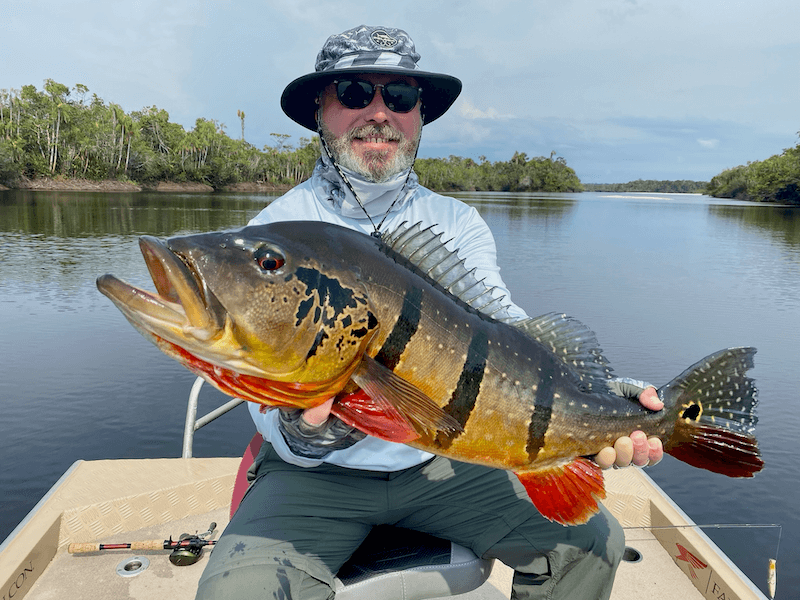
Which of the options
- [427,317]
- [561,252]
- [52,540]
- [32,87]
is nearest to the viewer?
[427,317]

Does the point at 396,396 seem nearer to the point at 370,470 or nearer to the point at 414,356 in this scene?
the point at 414,356

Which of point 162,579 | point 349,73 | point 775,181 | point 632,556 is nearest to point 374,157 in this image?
point 349,73

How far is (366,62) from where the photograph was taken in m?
3.56

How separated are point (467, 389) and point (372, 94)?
228 cm

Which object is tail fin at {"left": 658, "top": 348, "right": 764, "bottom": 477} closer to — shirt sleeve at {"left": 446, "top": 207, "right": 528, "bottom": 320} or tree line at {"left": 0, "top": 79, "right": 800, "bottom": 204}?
shirt sleeve at {"left": 446, "top": 207, "right": 528, "bottom": 320}

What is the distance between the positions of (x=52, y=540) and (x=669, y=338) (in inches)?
518

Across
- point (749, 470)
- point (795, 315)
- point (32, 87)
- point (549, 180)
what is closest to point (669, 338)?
point (795, 315)

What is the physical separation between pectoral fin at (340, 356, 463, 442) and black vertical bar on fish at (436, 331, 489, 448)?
0.43 ft

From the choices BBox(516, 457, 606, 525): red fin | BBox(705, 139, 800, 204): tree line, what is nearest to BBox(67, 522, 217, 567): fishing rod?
BBox(516, 457, 606, 525): red fin

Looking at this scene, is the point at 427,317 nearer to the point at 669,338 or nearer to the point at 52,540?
the point at 52,540

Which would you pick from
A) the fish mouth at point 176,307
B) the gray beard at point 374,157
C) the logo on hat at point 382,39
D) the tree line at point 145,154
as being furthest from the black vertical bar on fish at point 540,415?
the tree line at point 145,154

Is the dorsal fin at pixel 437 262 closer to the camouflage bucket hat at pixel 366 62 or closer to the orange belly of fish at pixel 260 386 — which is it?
the orange belly of fish at pixel 260 386

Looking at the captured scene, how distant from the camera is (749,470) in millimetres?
2486

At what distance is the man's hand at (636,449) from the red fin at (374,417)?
96 cm
